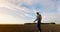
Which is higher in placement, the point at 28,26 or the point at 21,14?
the point at 21,14

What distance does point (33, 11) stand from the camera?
615 cm

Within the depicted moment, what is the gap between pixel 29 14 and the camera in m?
6.25

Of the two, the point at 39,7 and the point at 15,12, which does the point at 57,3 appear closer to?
the point at 39,7

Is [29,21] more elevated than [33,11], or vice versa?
[33,11]

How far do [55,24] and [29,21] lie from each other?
1026 millimetres

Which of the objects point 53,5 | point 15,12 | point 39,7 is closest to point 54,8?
point 53,5

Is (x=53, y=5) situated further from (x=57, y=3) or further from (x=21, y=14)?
(x=21, y=14)

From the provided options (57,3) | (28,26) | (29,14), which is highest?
(57,3)

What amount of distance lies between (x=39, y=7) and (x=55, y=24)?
3.02ft

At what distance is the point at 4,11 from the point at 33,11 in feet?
3.76

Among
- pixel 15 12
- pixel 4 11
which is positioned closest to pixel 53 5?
pixel 15 12

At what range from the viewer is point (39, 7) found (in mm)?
6262

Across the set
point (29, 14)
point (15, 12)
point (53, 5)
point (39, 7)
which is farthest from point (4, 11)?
point (53, 5)

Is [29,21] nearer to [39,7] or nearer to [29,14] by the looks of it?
[29,14]
